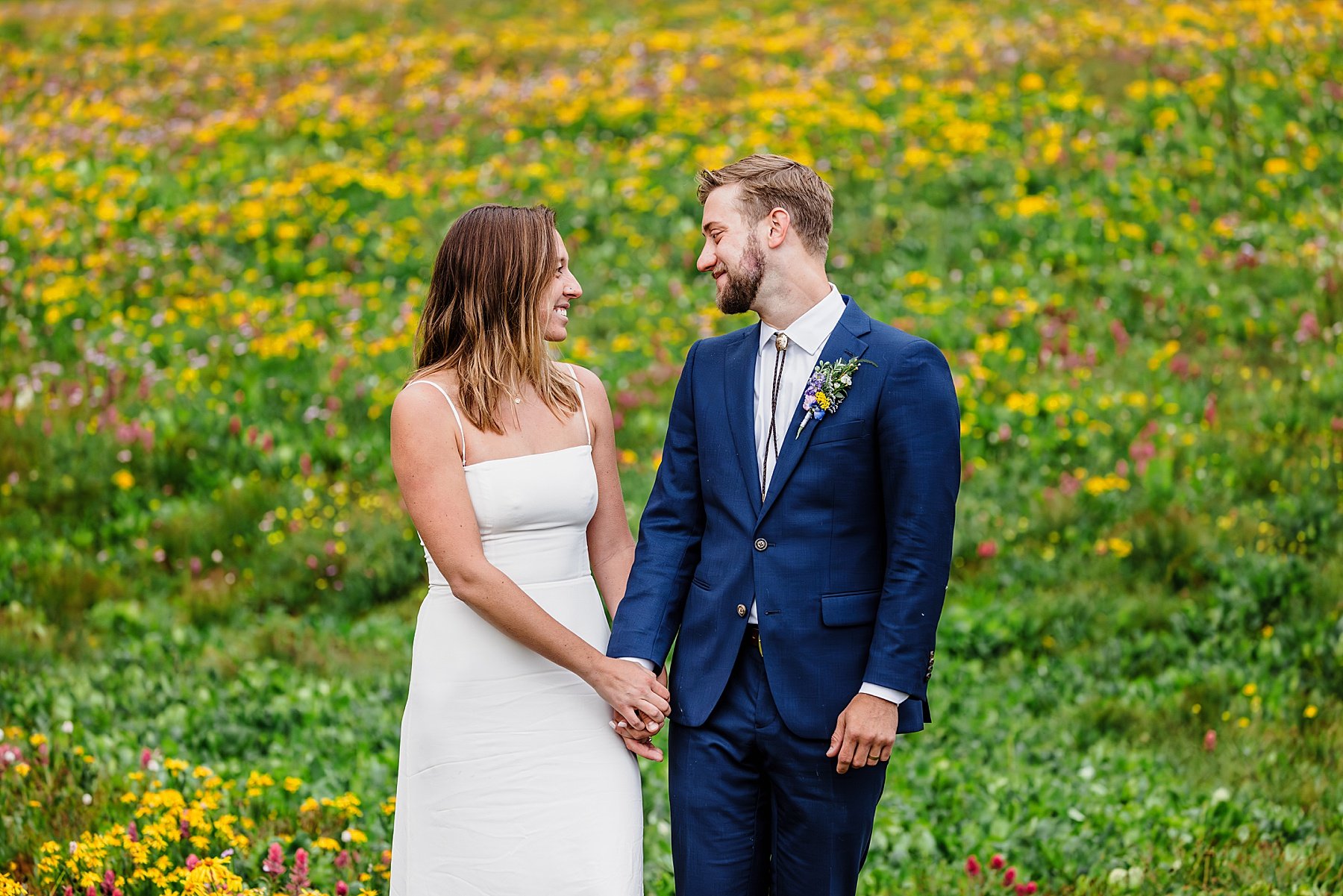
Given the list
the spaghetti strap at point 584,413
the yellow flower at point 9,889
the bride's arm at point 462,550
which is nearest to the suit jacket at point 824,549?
the bride's arm at point 462,550

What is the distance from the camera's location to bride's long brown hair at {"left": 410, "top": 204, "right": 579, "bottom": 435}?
3.40m

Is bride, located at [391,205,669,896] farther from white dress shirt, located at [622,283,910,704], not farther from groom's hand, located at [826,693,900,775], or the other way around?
groom's hand, located at [826,693,900,775]

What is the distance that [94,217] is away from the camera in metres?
12.4

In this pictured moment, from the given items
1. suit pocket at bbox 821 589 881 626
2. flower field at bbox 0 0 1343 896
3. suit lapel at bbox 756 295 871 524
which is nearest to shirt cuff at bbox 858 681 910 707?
suit pocket at bbox 821 589 881 626

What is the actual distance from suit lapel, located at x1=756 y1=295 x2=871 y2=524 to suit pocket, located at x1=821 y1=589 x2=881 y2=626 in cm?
28

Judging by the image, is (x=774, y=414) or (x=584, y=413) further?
(x=584, y=413)

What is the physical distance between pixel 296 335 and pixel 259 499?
2.11 m

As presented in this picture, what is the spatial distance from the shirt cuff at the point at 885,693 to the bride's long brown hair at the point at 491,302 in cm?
116

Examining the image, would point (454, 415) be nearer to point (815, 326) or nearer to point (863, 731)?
point (815, 326)

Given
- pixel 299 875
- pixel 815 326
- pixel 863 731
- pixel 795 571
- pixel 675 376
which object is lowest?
pixel 299 875

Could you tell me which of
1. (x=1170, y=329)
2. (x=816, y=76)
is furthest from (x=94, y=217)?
(x=1170, y=329)

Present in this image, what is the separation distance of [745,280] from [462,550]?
3.28 ft

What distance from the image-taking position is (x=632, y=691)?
131 inches

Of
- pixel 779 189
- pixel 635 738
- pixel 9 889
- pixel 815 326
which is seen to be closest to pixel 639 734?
pixel 635 738
